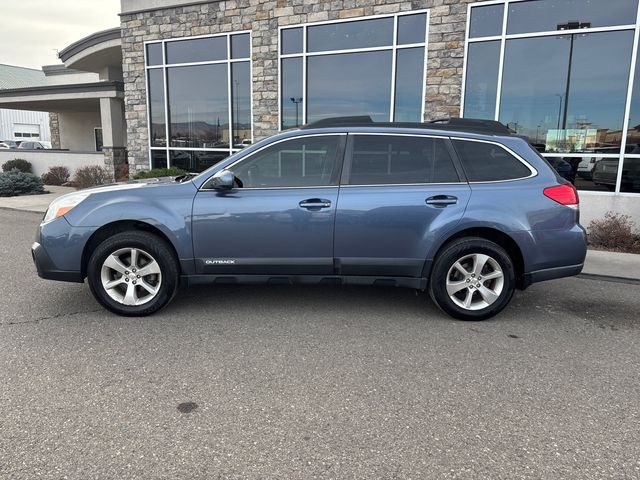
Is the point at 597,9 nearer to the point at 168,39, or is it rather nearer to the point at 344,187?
the point at 344,187

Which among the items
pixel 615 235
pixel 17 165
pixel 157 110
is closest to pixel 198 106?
pixel 157 110

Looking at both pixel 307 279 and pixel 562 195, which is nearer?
pixel 562 195

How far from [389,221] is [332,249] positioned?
58 cm

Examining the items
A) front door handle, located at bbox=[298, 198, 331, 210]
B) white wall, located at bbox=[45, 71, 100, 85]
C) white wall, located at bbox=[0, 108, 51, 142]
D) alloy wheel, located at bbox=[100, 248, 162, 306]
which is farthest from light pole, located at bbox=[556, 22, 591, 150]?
white wall, located at bbox=[0, 108, 51, 142]

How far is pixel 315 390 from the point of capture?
3.27m

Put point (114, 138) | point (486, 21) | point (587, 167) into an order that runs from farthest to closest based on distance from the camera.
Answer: point (114, 138) → point (486, 21) → point (587, 167)

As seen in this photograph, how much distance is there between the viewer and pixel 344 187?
178 inches

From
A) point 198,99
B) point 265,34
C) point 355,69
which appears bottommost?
point 198,99

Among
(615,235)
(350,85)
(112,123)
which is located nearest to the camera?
(615,235)

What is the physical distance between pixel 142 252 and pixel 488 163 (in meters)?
3.34

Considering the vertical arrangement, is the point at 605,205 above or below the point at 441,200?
below

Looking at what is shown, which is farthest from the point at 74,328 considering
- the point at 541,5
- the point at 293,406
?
the point at 541,5

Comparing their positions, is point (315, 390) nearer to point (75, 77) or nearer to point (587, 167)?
point (587, 167)

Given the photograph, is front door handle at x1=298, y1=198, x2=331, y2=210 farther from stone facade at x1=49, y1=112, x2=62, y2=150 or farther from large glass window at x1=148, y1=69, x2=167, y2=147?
stone facade at x1=49, y1=112, x2=62, y2=150
